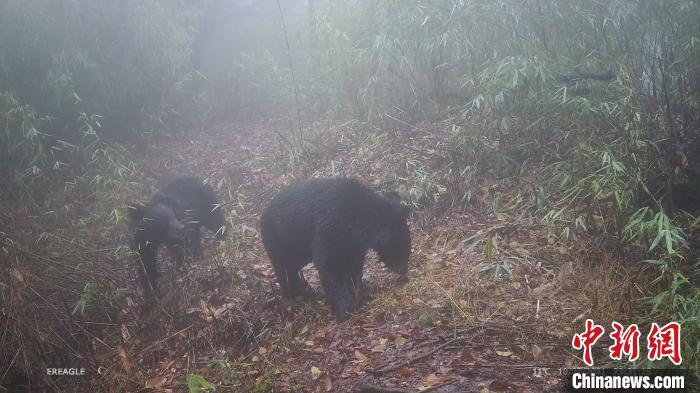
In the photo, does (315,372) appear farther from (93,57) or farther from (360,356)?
(93,57)

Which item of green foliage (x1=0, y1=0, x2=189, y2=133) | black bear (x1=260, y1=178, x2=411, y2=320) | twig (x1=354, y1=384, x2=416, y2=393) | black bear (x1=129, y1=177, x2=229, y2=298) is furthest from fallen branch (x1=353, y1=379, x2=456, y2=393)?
green foliage (x1=0, y1=0, x2=189, y2=133)

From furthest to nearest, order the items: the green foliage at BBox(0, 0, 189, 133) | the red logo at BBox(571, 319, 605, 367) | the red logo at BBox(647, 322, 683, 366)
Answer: the green foliage at BBox(0, 0, 189, 133) < the red logo at BBox(571, 319, 605, 367) < the red logo at BBox(647, 322, 683, 366)

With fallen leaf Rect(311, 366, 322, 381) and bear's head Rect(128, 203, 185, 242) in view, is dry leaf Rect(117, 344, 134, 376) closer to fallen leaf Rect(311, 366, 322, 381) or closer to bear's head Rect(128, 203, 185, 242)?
bear's head Rect(128, 203, 185, 242)

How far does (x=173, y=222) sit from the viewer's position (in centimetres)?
616

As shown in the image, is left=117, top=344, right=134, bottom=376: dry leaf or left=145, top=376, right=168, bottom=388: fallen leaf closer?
left=145, top=376, right=168, bottom=388: fallen leaf

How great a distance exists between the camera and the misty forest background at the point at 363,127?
4191mm

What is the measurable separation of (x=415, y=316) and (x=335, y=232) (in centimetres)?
102

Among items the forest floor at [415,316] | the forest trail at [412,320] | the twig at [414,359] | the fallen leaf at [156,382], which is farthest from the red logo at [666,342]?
the fallen leaf at [156,382]

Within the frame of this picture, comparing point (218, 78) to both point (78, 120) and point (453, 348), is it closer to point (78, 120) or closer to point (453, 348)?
point (78, 120)

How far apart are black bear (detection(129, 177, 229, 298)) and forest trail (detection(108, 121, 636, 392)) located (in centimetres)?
41

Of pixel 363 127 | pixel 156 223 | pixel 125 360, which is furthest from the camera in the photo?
pixel 363 127

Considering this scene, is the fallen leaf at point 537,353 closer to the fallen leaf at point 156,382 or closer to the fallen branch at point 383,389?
the fallen branch at point 383,389

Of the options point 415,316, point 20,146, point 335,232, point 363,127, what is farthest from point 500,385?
point 20,146

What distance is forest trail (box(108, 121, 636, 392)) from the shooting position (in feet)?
11.2
